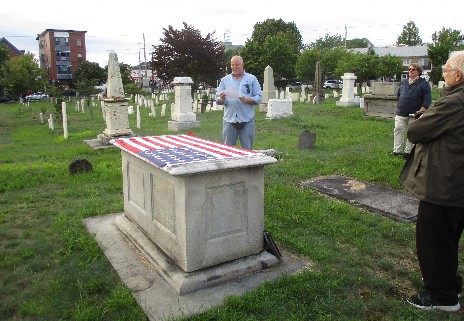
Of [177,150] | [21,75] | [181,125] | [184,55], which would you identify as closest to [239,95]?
[177,150]

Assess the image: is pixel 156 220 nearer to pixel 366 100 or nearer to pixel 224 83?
pixel 224 83

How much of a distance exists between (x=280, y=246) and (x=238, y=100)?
8.55 ft

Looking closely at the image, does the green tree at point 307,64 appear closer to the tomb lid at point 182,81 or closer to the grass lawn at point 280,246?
the tomb lid at point 182,81

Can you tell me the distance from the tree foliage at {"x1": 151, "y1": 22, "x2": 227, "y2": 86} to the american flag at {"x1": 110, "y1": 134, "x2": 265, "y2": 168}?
2722cm

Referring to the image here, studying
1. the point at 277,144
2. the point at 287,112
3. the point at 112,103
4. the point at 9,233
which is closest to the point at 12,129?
the point at 112,103

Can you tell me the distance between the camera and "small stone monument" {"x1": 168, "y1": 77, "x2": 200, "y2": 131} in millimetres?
14477

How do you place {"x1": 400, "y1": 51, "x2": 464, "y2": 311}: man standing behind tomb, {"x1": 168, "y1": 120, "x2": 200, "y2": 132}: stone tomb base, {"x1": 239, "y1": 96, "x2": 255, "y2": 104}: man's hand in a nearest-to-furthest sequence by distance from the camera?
{"x1": 400, "y1": 51, "x2": 464, "y2": 311}: man standing behind tomb, {"x1": 239, "y1": 96, "x2": 255, "y2": 104}: man's hand, {"x1": 168, "y1": 120, "x2": 200, "y2": 132}: stone tomb base

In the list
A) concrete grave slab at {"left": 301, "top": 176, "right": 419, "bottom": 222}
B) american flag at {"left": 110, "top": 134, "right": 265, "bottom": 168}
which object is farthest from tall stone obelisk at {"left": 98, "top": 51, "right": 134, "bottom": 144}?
american flag at {"left": 110, "top": 134, "right": 265, "bottom": 168}

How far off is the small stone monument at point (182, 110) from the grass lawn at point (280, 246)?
5.93 meters

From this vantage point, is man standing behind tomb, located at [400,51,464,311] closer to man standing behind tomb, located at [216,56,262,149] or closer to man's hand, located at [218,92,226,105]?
man standing behind tomb, located at [216,56,262,149]

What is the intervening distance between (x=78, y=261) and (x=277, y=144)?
693cm

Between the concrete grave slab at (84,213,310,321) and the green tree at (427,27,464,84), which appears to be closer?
the concrete grave slab at (84,213,310,321)

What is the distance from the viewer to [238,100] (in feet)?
20.1

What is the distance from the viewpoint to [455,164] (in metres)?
2.98
